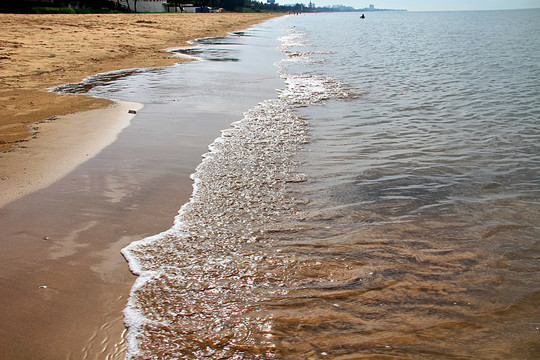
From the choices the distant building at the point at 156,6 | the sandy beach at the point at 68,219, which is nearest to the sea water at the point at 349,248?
the sandy beach at the point at 68,219

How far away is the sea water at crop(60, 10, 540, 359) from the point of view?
7.72 feet

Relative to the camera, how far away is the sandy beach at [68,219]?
237 cm

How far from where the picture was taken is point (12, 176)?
454 centimetres

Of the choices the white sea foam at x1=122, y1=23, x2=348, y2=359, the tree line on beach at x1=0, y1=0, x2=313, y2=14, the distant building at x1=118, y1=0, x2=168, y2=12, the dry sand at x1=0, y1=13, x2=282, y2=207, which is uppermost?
the distant building at x1=118, y1=0, x2=168, y2=12

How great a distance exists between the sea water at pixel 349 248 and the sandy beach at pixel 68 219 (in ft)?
0.65

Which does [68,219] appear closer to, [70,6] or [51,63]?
[51,63]

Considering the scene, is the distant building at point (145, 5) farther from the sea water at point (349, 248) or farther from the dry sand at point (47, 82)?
the sea water at point (349, 248)

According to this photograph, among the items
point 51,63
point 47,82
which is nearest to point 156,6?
point 51,63

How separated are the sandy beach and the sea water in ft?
0.65

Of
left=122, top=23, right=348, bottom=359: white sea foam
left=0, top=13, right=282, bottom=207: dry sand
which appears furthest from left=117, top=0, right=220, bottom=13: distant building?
left=122, top=23, right=348, bottom=359: white sea foam

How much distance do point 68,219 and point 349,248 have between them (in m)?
2.47

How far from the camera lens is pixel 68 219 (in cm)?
367

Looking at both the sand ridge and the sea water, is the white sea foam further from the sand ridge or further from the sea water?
the sand ridge

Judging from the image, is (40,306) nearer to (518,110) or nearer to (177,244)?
(177,244)
